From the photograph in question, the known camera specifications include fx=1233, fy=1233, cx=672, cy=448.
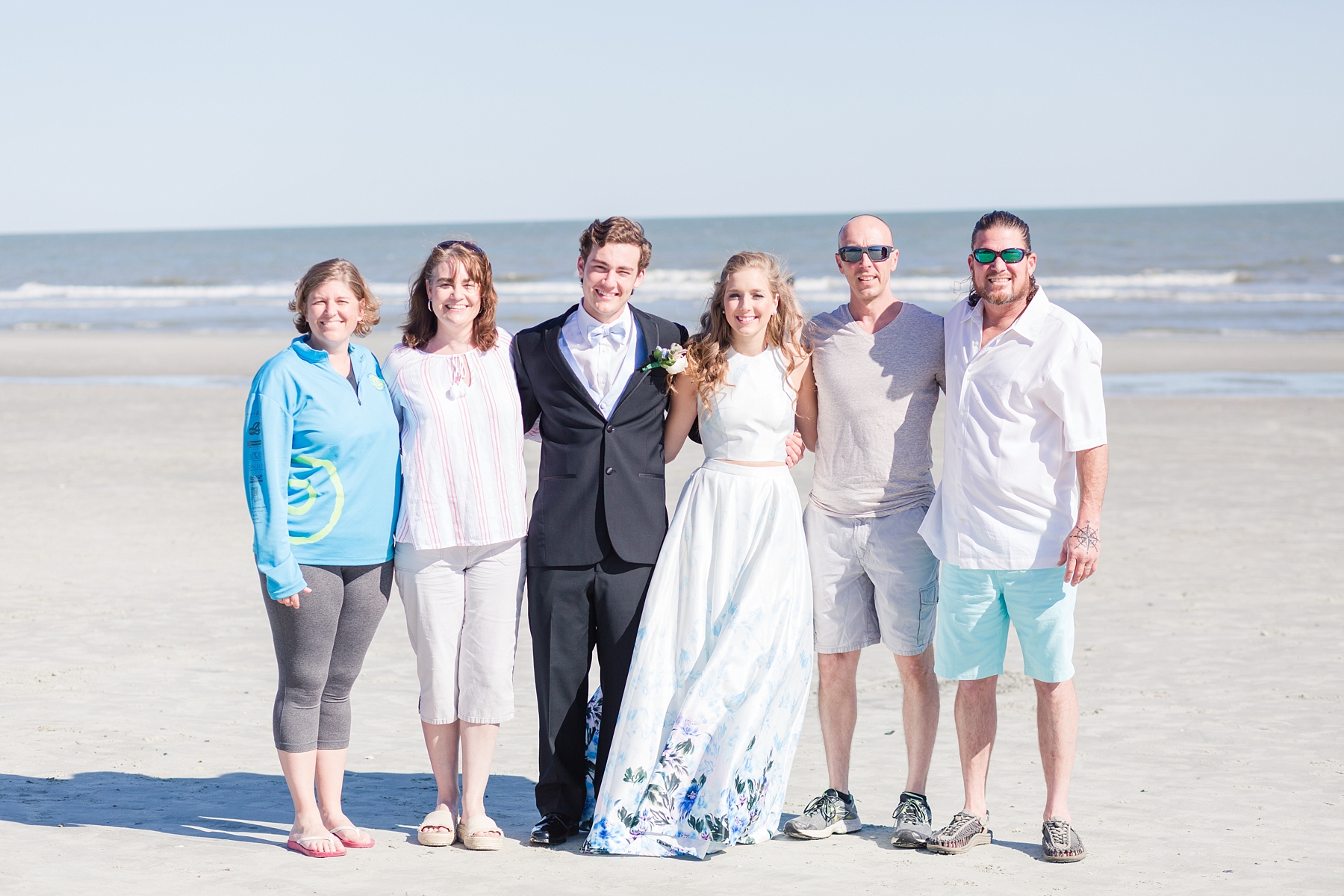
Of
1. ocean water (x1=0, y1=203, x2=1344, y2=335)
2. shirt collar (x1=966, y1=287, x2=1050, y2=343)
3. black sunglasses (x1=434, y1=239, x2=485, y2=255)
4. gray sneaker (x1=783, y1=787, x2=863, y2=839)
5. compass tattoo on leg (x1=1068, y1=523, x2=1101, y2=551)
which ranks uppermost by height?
ocean water (x1=0, y1=203, x2=1344, y2=335)

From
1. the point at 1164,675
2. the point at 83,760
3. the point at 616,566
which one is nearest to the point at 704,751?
the point at 616,566

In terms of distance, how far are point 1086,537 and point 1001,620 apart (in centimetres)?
41

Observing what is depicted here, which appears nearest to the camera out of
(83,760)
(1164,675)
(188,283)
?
(83,760)

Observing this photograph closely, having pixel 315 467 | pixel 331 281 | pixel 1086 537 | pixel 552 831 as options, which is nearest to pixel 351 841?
pixel 552 831

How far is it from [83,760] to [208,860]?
129 cm

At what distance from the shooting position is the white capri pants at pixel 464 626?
12.6 ft

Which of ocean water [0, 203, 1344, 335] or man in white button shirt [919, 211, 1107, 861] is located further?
ocean water [0, 203, 1344, 335]

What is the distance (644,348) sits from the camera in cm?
400

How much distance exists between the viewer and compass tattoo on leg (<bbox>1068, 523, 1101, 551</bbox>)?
12.1ft

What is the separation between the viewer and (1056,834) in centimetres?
383

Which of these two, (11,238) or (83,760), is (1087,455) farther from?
(11,238)

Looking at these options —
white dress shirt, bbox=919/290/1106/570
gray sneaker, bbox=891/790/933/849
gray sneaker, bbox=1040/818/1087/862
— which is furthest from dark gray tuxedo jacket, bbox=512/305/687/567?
gray sneaker, bbox=1040/818/1087/862

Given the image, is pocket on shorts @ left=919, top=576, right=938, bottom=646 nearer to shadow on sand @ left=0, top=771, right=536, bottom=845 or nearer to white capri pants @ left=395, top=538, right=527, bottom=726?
white capri pants @ left=395, top=538, right=527, bottom=726

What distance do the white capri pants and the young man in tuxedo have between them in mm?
117
